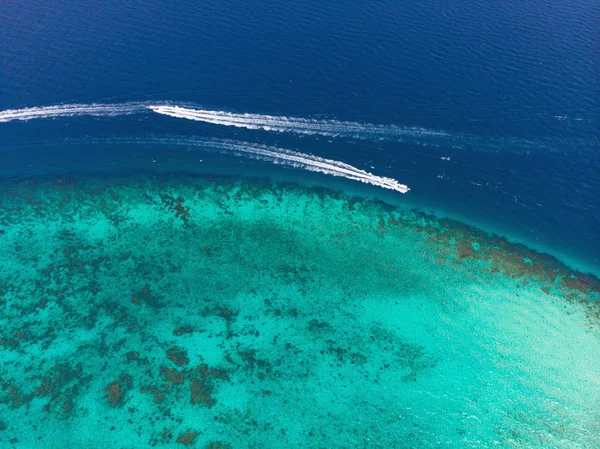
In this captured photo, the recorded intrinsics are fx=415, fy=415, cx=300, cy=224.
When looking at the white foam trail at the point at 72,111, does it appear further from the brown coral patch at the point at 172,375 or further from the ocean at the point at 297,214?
the brown coral patch at the point at 172,375

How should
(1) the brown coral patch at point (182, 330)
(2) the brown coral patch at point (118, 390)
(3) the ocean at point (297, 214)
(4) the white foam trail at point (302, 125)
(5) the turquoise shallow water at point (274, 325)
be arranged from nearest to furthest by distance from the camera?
(5) the turquoise shallow water at point (274, 325)
(2) the brown coral patch at point (118, 390)
(3) the ocean at point (297, 214)
(1) the brown coral patch at point (182, 330)
(4) the white foam trail at point (302, 125)

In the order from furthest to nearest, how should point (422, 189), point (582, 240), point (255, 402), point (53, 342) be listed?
1. point (422, 189)
2. point (582, 240)
3. point (53, 342)
4. point (255, 402)

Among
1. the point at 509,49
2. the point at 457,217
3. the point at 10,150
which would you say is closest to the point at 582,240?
the point at 457,217

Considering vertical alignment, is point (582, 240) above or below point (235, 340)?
above

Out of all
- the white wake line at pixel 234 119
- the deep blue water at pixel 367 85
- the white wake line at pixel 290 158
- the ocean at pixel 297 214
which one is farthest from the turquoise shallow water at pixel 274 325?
the white wake line at pixel 234 119

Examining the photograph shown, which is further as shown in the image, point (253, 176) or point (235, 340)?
point (253, 176)

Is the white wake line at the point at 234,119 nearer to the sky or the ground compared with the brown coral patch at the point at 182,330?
nearer to the sky

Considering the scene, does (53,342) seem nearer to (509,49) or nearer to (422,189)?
(422,189)
